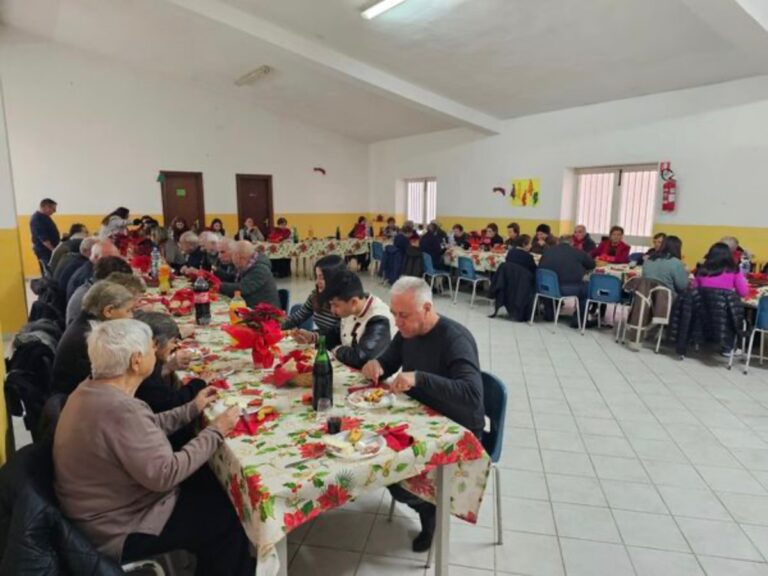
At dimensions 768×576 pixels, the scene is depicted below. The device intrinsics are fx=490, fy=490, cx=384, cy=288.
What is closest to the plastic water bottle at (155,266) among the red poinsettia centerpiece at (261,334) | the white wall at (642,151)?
the red poinsettia centerpiece at (261,334)

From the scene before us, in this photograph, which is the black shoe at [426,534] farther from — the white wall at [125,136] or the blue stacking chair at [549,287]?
the white wall at [125,136]

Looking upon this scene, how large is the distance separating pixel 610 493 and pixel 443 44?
220 inches

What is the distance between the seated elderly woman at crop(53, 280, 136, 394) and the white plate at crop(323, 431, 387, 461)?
1.18 meters

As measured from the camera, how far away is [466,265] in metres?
6.59

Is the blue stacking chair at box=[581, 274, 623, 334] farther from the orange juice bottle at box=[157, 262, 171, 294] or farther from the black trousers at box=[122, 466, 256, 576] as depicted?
the black trousers at box=[122, 466, 256, 576]

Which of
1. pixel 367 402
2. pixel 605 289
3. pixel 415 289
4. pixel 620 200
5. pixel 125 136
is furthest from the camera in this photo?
pixel 125 136

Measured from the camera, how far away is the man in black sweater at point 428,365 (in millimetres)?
1688

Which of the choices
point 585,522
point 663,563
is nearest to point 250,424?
point 585,522

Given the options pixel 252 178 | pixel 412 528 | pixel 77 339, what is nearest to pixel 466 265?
pixel 412 528

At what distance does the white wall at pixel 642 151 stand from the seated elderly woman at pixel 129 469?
6804 millimetres

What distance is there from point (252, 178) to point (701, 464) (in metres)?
10.1

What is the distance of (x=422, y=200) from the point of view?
1165 cm

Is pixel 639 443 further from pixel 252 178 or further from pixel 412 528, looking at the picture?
pixel 252 178

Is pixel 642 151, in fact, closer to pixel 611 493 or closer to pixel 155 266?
pixel 611 493
